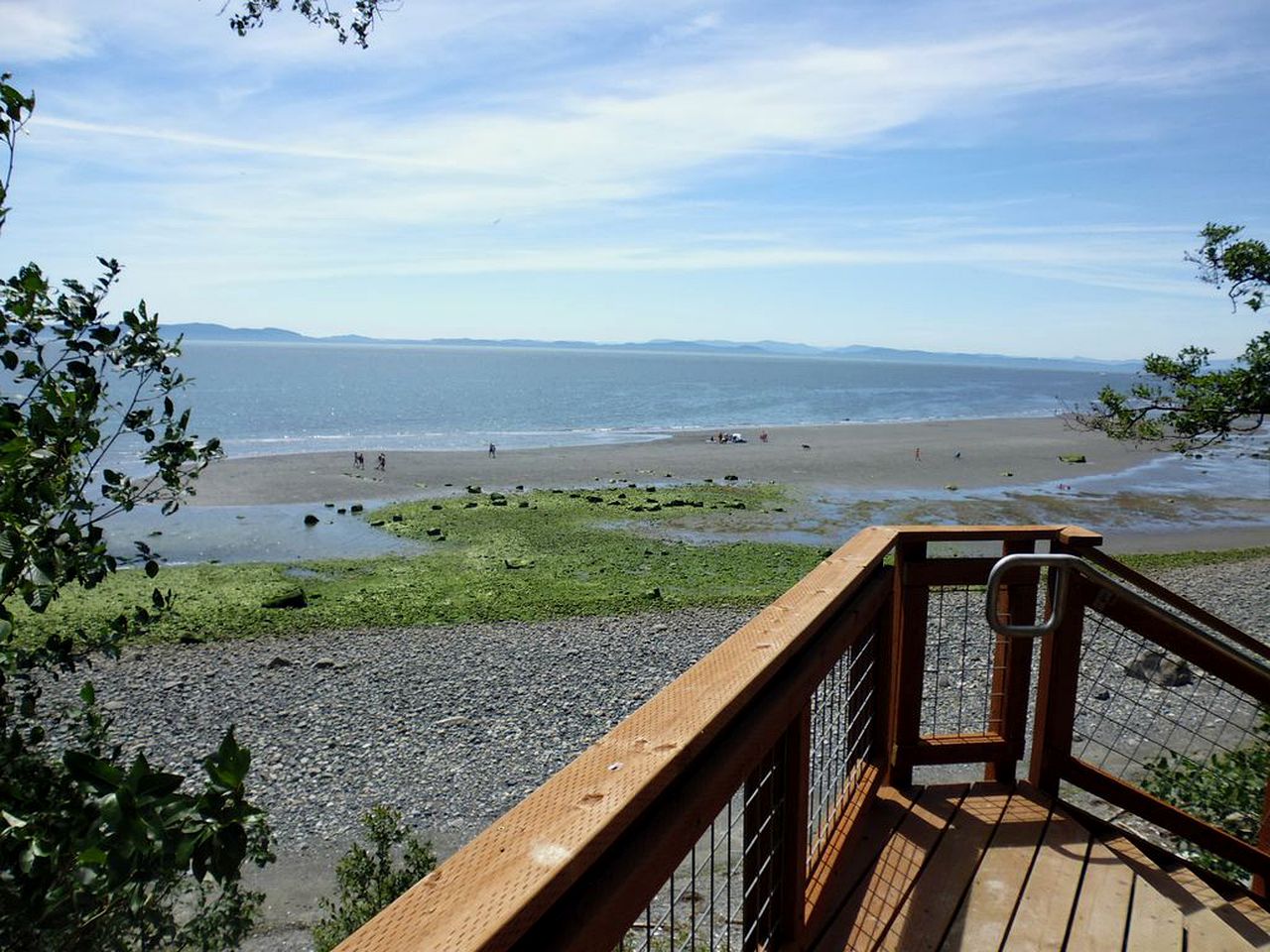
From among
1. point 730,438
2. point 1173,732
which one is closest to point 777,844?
point 1173,732

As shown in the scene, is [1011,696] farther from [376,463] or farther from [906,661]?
[376,463]

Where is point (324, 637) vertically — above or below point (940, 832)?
below

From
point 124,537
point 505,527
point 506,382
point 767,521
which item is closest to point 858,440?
point 767,521

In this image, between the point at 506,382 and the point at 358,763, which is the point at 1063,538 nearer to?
the point at 358,763

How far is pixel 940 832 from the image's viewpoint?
3322 millimetres

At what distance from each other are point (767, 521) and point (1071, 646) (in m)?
23.3

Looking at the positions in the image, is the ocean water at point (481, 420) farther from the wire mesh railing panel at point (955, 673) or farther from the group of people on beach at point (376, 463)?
the group of people on beach at point (376, 463)

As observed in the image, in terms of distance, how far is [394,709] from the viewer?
12133 millimetres

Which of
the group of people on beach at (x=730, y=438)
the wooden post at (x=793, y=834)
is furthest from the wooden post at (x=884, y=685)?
the group of people on beach at (x=730, y=438)

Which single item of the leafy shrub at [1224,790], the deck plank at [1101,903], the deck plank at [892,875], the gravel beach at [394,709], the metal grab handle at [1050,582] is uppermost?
the metal grab handle at [1050,582]

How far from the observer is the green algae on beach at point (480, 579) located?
16.8 m

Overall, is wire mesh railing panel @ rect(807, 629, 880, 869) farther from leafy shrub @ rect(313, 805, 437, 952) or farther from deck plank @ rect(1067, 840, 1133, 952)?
leafy shrub @ rect(313, 805, 437, 952)

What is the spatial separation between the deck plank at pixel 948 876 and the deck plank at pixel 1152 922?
474 millimetres

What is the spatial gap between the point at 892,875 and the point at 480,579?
17100mm
